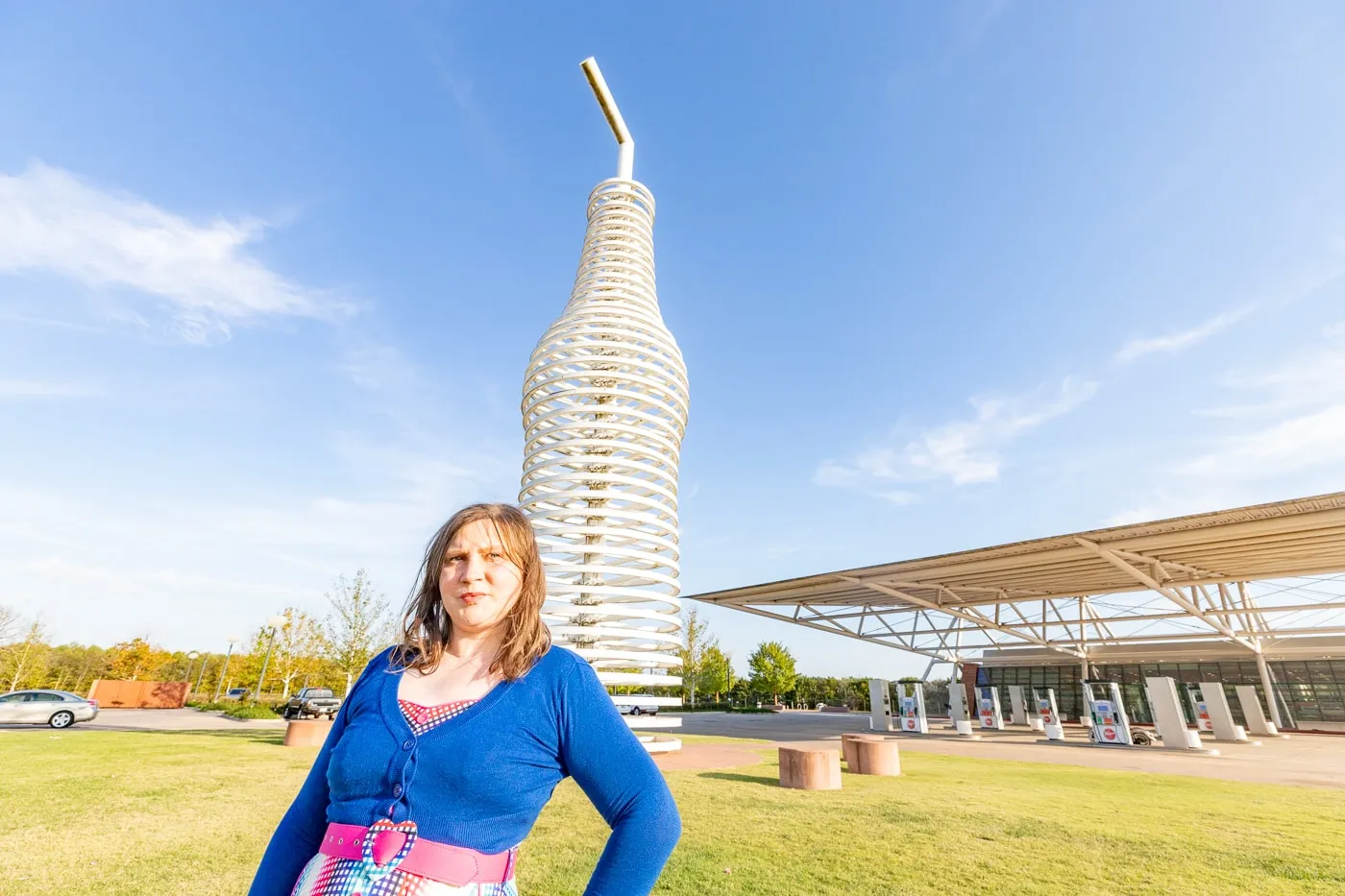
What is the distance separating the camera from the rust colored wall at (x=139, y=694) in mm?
36750

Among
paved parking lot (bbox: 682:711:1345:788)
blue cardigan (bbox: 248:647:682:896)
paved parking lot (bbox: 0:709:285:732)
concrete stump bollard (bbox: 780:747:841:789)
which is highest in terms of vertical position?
blue cardigan (bbox: 248:647:682:896)

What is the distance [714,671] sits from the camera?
46.2m

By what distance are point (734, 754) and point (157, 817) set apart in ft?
31.2

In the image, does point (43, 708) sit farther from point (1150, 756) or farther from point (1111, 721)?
point (1111, 721)

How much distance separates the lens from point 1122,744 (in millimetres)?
18531

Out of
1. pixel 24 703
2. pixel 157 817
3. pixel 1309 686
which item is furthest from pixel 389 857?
pixel 1309 686

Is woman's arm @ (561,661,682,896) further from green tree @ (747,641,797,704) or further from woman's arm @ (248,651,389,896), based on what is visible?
green tree @ (747,641,797,704)

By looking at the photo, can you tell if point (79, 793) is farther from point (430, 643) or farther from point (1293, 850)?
point (1293, 850)

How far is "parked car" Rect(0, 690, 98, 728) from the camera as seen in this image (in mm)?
18688

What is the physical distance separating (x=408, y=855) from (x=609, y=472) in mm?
12369

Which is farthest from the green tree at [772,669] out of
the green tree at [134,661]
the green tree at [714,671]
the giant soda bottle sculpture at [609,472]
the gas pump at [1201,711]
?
the green tree at [134,661]

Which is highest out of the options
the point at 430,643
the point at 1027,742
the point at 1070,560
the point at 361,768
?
the point at 1070,560

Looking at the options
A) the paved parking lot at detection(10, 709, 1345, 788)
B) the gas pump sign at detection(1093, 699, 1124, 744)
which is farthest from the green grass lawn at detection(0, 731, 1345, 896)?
the gas pump sign at detection(1093, 699, 1124, 744)

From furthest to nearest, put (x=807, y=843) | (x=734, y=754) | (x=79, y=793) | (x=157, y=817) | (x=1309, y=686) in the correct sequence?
(x=1309, y=686) < (x=734, y=754) < (x=79, y=793) < (x=157, y=817) < (x=807, y=843)
